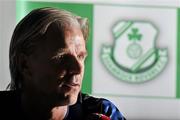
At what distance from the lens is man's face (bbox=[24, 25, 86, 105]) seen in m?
1.04

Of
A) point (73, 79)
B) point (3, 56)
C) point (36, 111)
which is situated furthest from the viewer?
point (3, 56)

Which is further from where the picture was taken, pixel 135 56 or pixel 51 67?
pixel 135 56

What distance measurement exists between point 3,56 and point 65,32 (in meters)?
1.08

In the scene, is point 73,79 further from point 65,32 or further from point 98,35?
point 98,35

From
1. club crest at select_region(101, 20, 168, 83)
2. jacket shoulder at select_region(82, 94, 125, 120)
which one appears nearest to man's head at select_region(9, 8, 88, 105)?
jacket shoulder at select_region(82, 94, 125, 120)

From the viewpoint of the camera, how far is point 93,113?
3.62 feet

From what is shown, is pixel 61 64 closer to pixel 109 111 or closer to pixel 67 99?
pixel 67 99

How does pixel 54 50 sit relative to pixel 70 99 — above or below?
above

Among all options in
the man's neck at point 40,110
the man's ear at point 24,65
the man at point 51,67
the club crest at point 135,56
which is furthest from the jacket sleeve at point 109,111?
the club crest at point 135,56

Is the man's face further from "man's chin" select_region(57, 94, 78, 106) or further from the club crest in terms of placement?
the club crest

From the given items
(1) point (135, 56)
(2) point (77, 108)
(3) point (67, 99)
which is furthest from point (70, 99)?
(1) point (135, 56)

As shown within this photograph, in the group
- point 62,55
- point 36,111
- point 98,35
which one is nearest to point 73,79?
point 62,55

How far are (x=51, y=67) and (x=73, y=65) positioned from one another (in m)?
0.06

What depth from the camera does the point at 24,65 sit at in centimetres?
113
